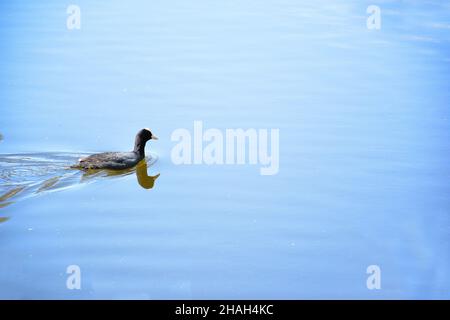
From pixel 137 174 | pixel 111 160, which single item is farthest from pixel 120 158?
pixel 137 174

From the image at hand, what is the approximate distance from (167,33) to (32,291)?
9.18 meters

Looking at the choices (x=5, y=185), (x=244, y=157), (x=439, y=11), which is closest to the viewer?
(x=5, y=185)

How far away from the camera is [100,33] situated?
16484mm

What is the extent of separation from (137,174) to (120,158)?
307 mm

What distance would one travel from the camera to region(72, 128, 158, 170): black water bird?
11344 mm

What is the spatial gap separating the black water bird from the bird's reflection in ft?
0.21

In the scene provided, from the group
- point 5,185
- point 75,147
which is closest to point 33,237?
point 5,185

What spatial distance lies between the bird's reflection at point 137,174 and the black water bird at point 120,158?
0.21 ft

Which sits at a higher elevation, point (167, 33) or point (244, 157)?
point (167, 33)

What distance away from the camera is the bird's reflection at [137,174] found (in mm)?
11266

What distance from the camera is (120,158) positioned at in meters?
11.6

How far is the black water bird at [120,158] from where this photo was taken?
1134 cm

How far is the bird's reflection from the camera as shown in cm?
1127
